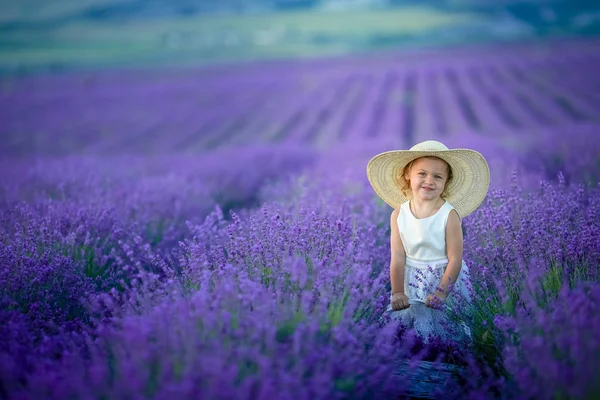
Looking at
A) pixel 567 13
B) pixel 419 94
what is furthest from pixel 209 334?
pixel 419 94

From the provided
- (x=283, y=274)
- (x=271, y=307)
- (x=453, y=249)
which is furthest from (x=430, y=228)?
(x=271, y=307)

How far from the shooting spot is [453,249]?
7.59 ft

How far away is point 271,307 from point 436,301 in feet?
2.32

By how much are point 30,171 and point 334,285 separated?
12.6 ft

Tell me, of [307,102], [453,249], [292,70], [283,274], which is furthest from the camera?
[292,70]

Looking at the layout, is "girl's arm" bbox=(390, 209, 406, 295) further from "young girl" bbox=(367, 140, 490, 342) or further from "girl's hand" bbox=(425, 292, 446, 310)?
"girl's hand" bbox=(425, 292, 446, 310)

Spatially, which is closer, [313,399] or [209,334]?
[313,399]

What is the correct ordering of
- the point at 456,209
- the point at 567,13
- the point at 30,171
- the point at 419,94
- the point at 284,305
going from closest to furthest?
the point at 284,305 < the point at 456,209 < the point at 30,171 < the point at 567,13 < the point at 419,94

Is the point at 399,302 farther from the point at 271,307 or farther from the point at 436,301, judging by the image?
the point at 271,307

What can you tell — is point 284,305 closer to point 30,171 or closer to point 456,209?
point 456,209

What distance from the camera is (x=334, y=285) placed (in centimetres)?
220

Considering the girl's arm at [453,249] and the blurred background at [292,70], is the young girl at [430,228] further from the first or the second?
the blurred background at [292,70]

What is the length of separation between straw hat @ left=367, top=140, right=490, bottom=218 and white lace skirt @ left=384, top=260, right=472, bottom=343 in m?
0.29

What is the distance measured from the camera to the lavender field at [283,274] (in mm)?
1567
